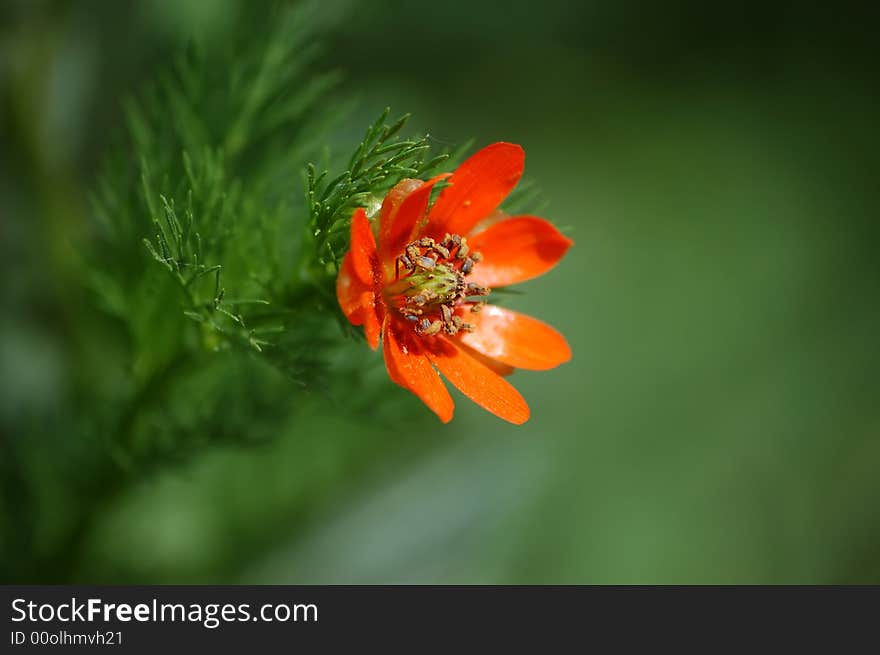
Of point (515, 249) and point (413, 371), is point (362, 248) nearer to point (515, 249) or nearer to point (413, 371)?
point (413, 371)

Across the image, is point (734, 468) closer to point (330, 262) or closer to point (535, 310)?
point (535, 310)

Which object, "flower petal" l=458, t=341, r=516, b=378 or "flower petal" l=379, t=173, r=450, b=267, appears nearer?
"flower petal" l=379, t=173, r=450, b=267

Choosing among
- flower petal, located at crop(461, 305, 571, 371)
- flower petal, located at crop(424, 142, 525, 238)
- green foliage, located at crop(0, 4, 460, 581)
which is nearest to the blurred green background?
green foliage, located at crop(0, 4, 460, 581)

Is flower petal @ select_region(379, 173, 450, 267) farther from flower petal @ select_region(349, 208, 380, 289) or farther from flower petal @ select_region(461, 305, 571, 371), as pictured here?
flower petal @ select_region(461, 305, 571, 371)

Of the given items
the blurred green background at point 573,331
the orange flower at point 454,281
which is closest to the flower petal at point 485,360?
the orange flower at point 454,281

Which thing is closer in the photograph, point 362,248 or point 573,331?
point 362,248

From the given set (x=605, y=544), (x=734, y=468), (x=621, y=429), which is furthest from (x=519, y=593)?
(x=734, y=468)

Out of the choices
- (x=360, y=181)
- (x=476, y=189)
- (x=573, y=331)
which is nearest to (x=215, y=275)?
(x=360, y=181)
